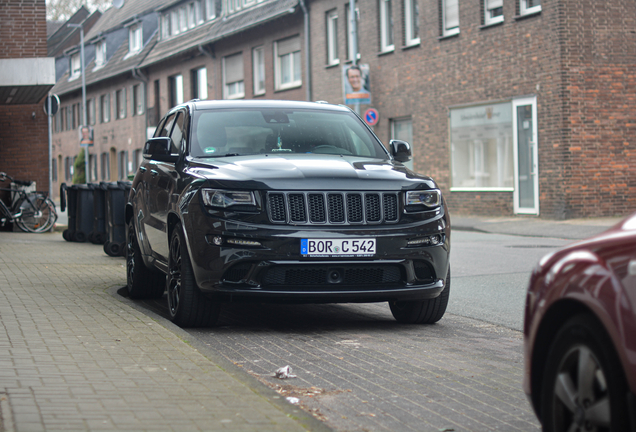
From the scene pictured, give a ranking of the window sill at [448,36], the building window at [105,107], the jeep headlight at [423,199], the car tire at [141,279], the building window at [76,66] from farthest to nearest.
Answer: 1. the building window at [76,66]
2. the building window at [105,107]
3. the window sill at [448,36]
4. the car tire at [141,279]
5. the jeep headlight at [423,199]

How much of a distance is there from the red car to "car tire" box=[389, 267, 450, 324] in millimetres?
3618

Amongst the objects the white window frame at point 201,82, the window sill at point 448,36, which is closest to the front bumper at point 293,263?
the window sill at point 448,36

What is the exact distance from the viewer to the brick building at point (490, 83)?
67.5ft

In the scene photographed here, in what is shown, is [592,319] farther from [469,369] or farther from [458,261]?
[458,261]

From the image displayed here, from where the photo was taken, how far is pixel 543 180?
834 inches

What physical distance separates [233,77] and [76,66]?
26319mm

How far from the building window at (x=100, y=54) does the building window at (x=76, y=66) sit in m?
3.23

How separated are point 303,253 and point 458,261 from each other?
6.76 metres

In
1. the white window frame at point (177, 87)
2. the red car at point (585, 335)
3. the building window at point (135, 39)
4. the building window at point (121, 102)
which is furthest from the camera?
the building window at point (121, 102)

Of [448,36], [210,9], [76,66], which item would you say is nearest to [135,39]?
[210,9]

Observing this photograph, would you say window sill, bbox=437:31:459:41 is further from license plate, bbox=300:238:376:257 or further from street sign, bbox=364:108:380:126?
license plate, bbox=300:238:376:257

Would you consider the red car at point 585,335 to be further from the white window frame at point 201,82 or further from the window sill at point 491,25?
the white window frame at point 201,82

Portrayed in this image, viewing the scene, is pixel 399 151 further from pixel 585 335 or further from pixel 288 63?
pixel 288 63

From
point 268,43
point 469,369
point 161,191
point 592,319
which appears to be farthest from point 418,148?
point 592,319
